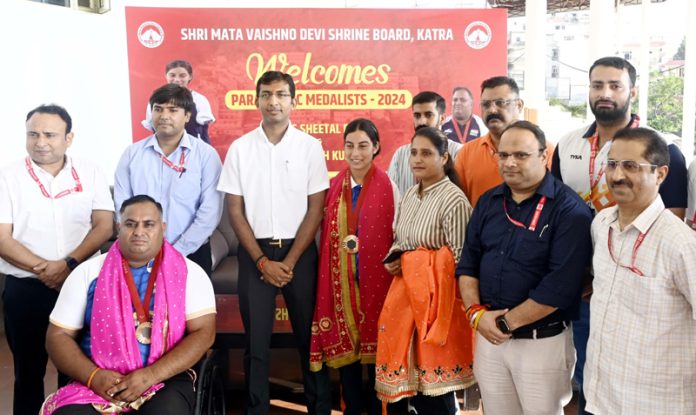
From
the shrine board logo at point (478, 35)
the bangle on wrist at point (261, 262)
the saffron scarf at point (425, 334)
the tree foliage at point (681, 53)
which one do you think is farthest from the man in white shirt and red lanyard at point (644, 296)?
the tree foliage at point (681, 53)

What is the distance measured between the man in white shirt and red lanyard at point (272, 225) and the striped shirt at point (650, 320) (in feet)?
4.88

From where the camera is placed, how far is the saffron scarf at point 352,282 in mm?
3041

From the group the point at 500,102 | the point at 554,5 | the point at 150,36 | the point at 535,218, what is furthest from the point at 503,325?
the point at 554,5

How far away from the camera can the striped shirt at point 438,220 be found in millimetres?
2658

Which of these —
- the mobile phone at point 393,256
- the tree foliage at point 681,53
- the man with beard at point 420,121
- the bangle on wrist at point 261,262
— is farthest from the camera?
the tree foliage at point 681,53

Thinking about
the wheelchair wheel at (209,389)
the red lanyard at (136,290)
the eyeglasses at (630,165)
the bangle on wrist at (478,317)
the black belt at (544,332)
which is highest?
the eyeglasses at (630,165)

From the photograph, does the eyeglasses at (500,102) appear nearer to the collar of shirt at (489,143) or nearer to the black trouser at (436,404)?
the collar of shirt at (489,143)

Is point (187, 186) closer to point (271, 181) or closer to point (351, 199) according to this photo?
point (271, 181)

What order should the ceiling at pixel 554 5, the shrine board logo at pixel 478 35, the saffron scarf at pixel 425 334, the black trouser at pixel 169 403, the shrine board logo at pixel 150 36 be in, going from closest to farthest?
the black trouser at pixel 169 403 < the saffron scarf at pixel 425 334 < the shrine board logo at pixel 150 36 < the shrine board logo at pixel 478 35 < the ceiling at pixel 554 5

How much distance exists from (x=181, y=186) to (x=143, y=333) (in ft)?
2.95

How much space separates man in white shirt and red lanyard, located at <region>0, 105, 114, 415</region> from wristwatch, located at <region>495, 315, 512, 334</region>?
1.95 m

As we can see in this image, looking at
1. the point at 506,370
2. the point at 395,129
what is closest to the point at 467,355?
the point at 506,370

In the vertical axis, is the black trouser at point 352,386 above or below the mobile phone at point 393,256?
below

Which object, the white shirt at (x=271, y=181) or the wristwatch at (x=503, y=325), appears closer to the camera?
the wristwatch at (x=503, y=325)
